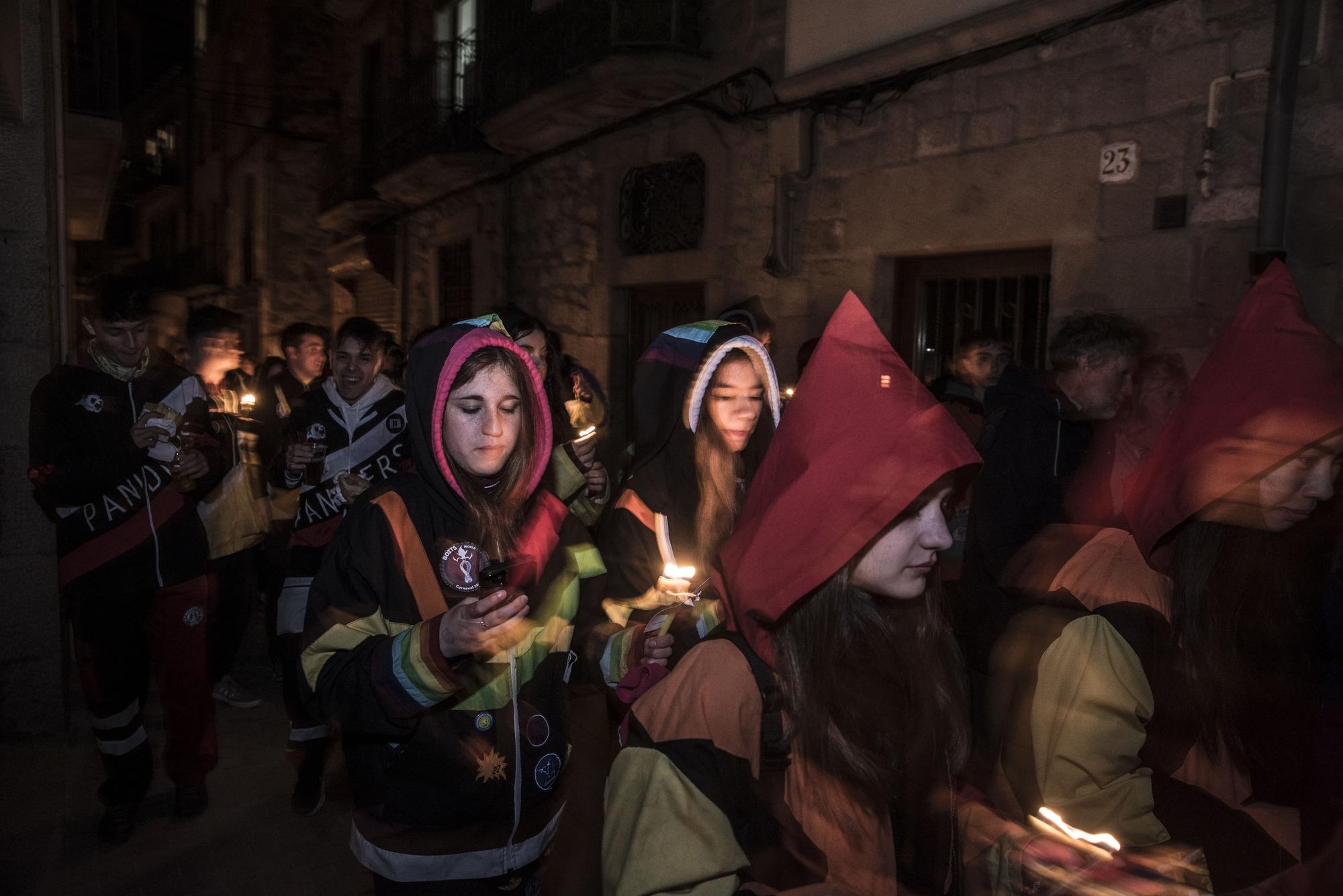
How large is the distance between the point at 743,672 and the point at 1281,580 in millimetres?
1421

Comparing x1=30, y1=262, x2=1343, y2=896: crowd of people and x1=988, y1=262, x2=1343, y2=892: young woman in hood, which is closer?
x1=30, y1=262, x2=1343, y2=896: crowd of people

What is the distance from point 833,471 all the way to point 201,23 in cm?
2931

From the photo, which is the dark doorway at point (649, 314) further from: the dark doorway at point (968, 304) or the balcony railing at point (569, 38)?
the dark doorway at point (968, 304)

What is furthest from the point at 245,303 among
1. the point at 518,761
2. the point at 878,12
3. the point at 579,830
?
the point at 518,761

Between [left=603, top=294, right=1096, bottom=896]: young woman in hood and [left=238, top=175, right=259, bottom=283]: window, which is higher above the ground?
[left=238, top=175, right=259, bottom=283]: window

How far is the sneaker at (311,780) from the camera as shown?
4.21 m

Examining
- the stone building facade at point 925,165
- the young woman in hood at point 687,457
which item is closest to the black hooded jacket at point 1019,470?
the young woman in hood at point 687,457

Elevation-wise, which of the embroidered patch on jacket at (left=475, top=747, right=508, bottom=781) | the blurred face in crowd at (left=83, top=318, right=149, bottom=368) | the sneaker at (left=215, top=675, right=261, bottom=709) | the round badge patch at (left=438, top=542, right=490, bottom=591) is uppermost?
the blurred face in crowd at (left=83, top=318, right=149, bottom=368)

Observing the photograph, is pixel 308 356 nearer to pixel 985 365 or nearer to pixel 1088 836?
pixel 985 365

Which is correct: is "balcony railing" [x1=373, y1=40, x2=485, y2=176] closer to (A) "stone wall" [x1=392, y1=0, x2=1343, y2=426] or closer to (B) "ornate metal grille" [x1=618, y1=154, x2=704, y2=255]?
(B) "ornate metal grille" [x1=618, y1=154, x2=704, y2=255]

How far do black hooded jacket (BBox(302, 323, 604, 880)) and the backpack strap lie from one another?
679 mm

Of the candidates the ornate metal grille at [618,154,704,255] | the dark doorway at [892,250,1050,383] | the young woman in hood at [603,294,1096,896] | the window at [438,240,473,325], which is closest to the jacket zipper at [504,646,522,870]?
the young woman in hood at [603,294,1096,896]

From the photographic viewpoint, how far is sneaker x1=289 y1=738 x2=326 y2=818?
4207 millimetres

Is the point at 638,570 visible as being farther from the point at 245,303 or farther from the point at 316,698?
the point at 245,303
